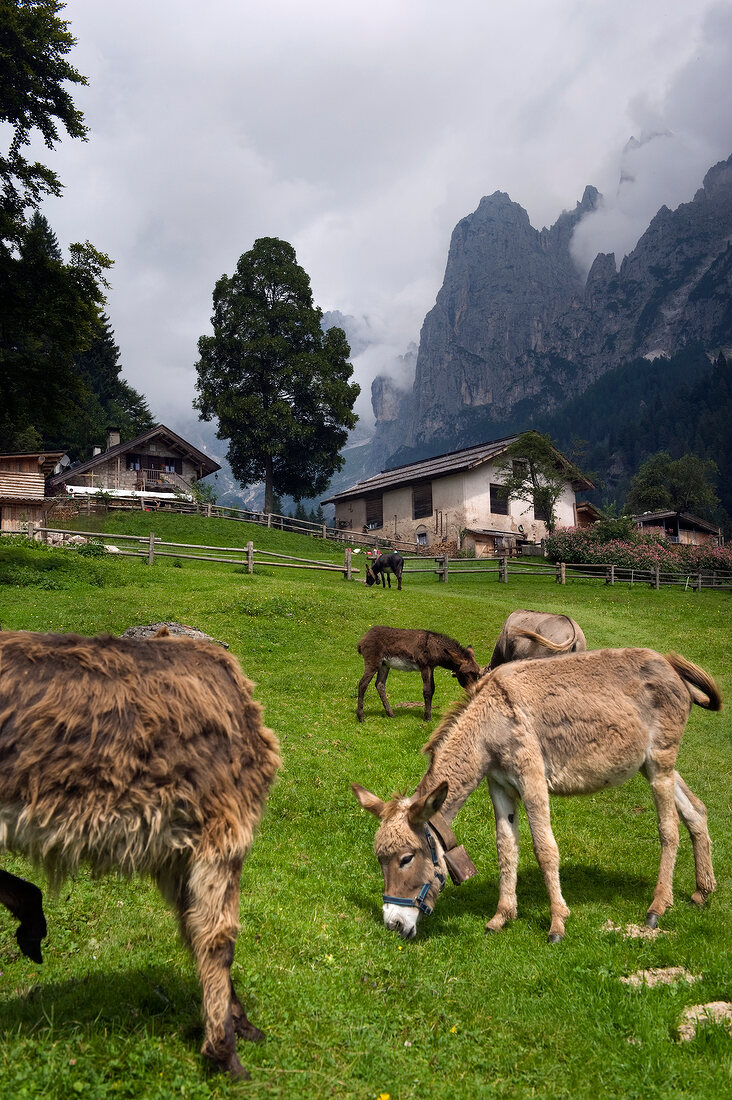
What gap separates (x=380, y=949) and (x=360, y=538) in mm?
46926

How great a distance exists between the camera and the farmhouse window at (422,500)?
170 feet

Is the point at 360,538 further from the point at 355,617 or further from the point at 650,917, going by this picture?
the point at 650,917

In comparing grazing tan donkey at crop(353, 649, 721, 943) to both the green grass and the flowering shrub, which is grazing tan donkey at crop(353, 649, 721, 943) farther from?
the flowering shrub

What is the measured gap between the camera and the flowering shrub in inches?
1503

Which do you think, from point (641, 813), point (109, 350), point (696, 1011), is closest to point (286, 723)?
point (641, 813)

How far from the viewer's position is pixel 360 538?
5191cm

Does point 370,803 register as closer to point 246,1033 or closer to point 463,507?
point 246,1033

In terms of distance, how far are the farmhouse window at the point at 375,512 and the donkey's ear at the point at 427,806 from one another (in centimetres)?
5051

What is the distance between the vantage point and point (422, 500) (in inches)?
2064

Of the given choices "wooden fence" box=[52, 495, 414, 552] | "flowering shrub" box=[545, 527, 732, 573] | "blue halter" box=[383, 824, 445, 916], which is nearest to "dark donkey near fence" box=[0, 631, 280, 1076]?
"blue halter" box=[383, 824, 445, 916]

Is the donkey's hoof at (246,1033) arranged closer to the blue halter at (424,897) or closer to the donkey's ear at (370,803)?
the blue halter at (424,897)

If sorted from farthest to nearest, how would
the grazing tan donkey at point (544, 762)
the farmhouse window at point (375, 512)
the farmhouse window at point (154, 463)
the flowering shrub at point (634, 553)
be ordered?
the farmhouse window at point (375, 512) < the farmhouse window at point (154, 463) < the flowering shrub at point (634, 553) < the grazing tan donkey at point (544, 762)

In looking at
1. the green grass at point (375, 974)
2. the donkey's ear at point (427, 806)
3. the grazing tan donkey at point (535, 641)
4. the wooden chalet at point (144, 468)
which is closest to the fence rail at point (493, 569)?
the wooden chalet at point (144, 468)

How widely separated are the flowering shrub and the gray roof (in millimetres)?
8796
